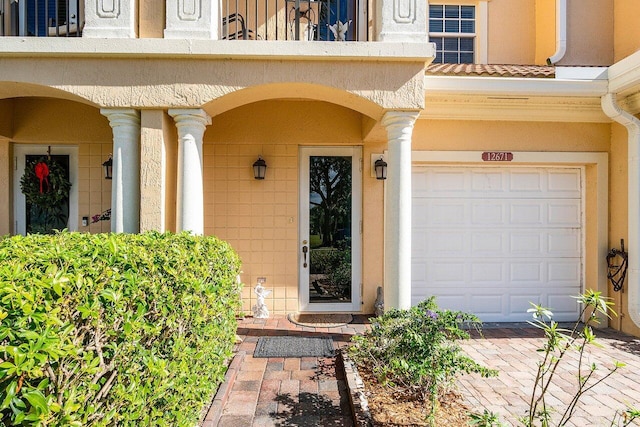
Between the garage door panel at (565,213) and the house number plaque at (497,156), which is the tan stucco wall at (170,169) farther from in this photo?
the garage door panel at (565,213)

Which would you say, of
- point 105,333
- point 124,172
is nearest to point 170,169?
point 124,172

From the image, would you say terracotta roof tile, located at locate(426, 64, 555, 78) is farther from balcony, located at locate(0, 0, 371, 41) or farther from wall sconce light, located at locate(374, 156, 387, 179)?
wall sconce light, located at locate(374, 156, 387, 179)

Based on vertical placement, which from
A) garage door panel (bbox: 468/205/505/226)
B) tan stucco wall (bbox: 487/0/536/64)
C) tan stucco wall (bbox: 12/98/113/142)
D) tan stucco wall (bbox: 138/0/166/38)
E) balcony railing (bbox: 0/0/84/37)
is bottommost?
garage door panel (bbox: 468/205/505/226)

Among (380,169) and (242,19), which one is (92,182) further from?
(380,169)

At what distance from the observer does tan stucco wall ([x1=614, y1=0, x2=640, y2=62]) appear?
4.92 meters

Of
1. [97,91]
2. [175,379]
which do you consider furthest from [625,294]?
[97,91]

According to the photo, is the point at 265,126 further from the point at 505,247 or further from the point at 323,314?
the point at 505,247

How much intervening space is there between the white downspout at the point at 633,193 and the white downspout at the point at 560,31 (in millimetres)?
1002

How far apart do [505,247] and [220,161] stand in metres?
4.55

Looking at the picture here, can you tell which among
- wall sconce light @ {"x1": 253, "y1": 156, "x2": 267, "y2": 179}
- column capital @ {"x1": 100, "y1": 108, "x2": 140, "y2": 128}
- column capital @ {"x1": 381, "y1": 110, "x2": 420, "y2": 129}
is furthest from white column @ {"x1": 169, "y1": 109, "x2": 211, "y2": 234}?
column capital @ {"x1": 381, "y1": 110, "x2": 420, "y2": 129}

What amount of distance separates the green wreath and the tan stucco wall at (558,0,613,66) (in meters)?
7.70

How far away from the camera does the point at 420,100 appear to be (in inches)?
157

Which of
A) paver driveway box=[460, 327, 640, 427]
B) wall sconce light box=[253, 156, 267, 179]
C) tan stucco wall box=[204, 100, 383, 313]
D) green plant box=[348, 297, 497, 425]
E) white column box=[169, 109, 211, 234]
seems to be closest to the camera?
green plant box=[348, 297, 497, 425]

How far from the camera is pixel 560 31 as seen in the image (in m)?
5.46
